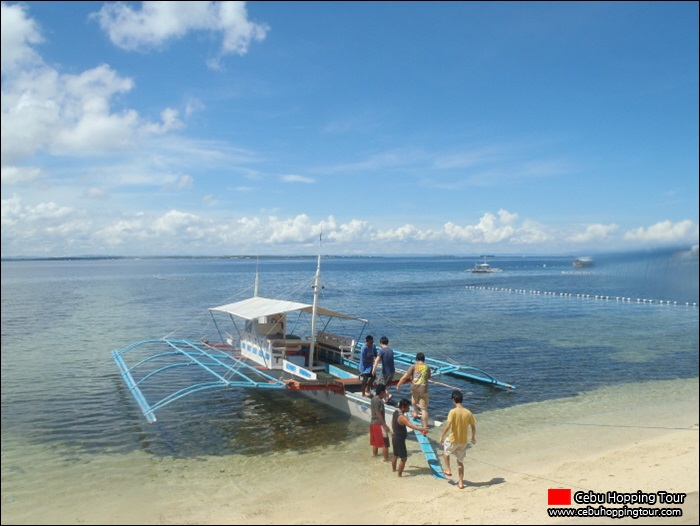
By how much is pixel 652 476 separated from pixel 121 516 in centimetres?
1173

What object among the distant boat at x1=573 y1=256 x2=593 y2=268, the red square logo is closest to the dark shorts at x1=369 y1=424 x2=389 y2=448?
the red square logo

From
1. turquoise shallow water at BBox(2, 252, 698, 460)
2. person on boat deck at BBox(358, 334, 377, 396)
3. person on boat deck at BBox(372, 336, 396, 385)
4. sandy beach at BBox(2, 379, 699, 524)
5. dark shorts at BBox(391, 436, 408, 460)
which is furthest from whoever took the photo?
person on boat deck at BBox(358, 334, 377, 396)

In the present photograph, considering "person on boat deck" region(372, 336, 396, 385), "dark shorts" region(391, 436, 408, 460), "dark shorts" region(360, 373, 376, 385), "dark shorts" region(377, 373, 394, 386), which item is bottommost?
"dark shorts" region(391, 436, 408, 460)

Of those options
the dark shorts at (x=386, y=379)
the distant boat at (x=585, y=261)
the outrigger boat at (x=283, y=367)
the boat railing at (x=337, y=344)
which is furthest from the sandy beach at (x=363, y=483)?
the boat railing at (x=337, y=344)

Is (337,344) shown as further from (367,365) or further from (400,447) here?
(400,447)

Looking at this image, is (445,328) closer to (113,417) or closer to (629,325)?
(629,325)

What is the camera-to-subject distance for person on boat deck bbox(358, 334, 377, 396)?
16266 millimetres

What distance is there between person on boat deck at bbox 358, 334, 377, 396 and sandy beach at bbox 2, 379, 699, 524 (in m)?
2.12

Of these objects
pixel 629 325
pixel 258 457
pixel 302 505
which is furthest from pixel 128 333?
pixel 629 325

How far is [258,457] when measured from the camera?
13430 mm

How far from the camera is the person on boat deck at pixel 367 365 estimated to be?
16266 mm

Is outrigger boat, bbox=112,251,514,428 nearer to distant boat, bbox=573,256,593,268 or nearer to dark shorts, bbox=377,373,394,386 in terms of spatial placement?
dark shorts, bbox=377,373,394,386

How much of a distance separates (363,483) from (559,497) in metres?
4.27

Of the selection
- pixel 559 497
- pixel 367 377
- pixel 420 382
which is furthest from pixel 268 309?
pixel 559 497
